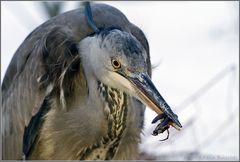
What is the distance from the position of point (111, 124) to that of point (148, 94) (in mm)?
459

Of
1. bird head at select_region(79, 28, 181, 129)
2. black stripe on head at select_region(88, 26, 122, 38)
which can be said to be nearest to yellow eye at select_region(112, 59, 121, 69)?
bird head at select_region(79, 28, 181, 129)

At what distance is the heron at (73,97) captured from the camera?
3.70 meters

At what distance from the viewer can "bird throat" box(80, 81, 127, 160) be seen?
3664 mm

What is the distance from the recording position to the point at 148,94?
3.34 metres

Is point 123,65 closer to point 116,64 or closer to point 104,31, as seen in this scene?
point 116,64

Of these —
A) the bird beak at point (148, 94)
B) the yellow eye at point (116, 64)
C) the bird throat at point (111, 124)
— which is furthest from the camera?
the bird throat at point (111, 124)

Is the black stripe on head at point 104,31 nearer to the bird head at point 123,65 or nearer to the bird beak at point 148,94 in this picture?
the bird head at point 123,65

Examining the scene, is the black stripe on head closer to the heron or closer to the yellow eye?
the heron

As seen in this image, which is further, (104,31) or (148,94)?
(104,31)

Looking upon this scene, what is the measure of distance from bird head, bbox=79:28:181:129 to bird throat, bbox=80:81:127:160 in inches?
2.7

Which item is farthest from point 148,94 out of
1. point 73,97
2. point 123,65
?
point 73,97

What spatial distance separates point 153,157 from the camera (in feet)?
16.8

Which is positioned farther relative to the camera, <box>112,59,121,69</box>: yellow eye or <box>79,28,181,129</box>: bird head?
<box>112,59,121,69</box>: yellow eye

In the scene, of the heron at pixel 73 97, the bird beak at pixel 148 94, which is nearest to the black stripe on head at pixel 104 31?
the heron at pixel 73 97
